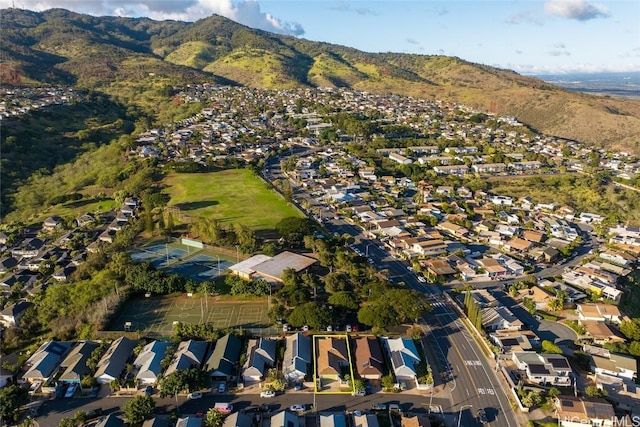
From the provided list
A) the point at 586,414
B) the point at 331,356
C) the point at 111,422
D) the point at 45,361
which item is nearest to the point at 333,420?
the point at 331,356

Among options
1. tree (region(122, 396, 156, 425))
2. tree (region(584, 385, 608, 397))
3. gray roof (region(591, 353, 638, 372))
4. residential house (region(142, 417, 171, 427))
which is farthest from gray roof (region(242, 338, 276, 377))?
gray roof (region(591, 353, 638, 372))

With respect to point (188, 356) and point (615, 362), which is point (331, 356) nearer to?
point (188, 356)

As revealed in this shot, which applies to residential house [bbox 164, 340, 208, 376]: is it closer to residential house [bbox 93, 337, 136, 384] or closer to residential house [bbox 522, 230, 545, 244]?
residential house [bbox 93, 337, 136, 384]

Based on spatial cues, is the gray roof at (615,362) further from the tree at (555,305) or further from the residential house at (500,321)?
the tree at (555,305)

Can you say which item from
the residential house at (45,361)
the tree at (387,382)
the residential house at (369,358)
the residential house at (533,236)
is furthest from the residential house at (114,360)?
the residential house at (533,236)

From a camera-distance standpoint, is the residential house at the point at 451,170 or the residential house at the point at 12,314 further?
the residential house at the point at 451,170

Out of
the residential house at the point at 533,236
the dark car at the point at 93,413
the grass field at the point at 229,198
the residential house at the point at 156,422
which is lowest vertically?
the dark car at the point at 93,413

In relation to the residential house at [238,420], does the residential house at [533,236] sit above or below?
above
